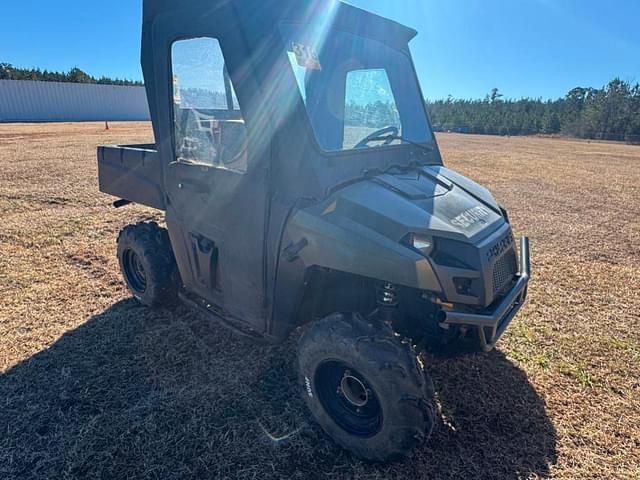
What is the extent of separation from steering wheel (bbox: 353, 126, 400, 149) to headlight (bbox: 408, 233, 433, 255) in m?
0.82

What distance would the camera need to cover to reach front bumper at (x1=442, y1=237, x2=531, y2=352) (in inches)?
83.3

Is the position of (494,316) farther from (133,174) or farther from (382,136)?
(133,174)

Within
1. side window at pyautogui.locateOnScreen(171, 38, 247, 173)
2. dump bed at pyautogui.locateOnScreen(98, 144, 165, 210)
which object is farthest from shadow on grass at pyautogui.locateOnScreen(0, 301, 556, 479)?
side window at pyautogui.locateOnScreen(171, 38, 247, 173)

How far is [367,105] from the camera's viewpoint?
293 centimetres

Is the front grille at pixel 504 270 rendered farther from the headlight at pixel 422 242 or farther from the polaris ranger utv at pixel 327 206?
the headlight at pixel 422 242

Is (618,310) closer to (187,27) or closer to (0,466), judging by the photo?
(187,27)

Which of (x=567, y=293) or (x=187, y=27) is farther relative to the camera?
(x=567, y=293)

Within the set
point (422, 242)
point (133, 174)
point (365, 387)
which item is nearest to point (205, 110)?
point (133, 174)

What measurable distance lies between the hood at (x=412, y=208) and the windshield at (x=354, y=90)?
1.14 feet

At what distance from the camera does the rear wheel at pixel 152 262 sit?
11.9ft

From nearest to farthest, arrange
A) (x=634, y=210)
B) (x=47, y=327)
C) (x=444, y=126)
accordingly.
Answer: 1. (x=47, y=327)
2. (x=634, y=210)
3. (x=444, y=126)

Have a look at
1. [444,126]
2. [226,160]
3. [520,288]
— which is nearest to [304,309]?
[226,160]

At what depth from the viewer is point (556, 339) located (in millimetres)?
3656

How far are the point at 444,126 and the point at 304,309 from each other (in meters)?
70.2
